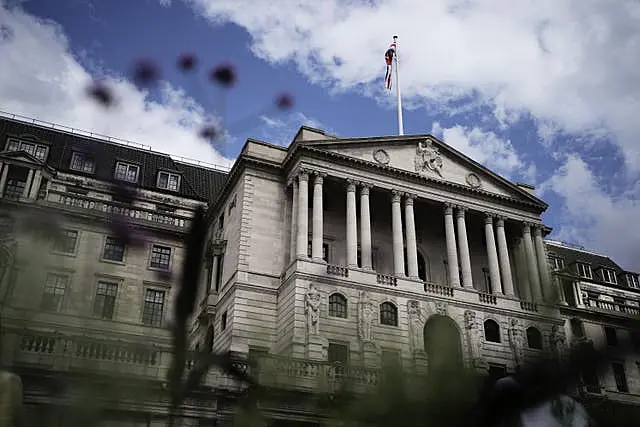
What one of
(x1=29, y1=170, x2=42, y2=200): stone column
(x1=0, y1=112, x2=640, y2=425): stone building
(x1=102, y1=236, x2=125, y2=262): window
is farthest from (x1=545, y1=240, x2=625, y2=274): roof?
(x1=102, y1=236, x2=125, y2=262): window

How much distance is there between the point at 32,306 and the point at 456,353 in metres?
3.41

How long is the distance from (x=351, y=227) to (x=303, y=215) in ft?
12.0

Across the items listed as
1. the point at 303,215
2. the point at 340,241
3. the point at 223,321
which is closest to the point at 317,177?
the point at 303,215

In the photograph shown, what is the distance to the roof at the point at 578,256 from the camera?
7700 centimetres

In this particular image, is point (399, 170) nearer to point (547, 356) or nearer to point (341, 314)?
point (341, 314)

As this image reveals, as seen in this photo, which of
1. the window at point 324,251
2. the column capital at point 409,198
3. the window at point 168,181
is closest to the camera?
the window at point 324,251

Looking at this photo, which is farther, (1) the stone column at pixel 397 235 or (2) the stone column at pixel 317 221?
(1) the stone column at pixel 397 235

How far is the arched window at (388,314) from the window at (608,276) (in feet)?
140

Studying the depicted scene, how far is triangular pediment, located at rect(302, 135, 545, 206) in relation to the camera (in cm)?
4897

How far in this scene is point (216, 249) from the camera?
49.1 meters

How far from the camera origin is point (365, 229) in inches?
1828

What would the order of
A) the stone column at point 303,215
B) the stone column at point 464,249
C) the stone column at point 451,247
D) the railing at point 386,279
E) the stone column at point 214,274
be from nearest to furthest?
the stone column at point 303,215, the railing at point 386,279, the stone column at point 451,247, the stone column at point 464,249, the stone column at point 214,274

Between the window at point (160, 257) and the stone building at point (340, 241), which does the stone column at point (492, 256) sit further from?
the window at point (160, 257)

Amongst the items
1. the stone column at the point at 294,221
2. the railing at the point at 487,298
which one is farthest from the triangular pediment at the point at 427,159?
the railing at the point at 487,298
